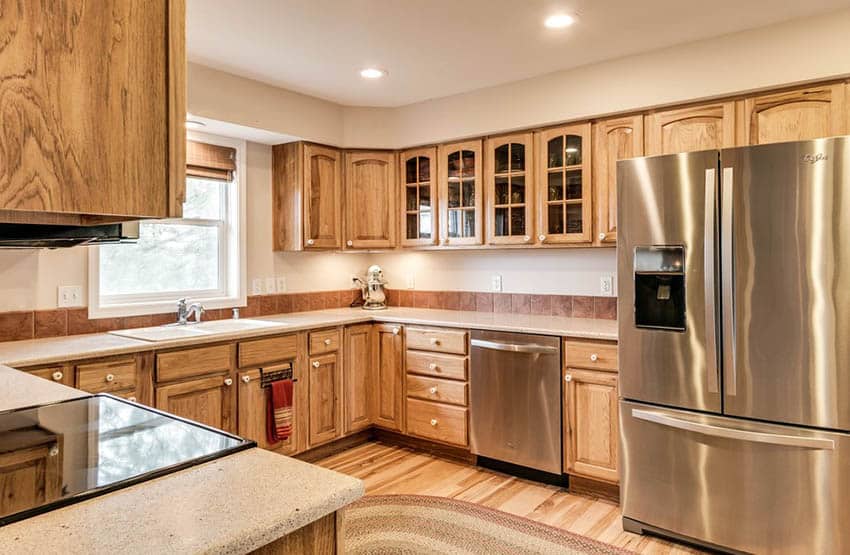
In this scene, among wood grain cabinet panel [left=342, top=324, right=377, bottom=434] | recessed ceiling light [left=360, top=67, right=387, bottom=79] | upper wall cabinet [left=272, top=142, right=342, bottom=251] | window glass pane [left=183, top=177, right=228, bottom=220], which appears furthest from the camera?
upper wall cabinet [left=272, top=142, right=342, bottom=251]

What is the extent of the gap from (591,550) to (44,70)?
2.65 m

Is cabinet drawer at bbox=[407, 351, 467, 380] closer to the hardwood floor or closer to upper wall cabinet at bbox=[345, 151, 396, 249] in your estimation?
the hardwood floor

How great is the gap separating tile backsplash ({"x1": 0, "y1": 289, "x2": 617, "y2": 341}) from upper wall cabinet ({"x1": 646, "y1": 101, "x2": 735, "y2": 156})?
100 cm

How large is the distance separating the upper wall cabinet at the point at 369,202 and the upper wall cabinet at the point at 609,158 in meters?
1.57

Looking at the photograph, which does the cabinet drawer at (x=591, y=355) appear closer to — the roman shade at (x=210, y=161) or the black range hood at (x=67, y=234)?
the black range hood at (x=67, y=234)

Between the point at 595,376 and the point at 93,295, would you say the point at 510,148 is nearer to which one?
the point at 595,376

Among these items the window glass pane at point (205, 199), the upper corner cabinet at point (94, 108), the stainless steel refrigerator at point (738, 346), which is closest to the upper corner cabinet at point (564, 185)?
the stainless steel refrigerator at point (738, 346)

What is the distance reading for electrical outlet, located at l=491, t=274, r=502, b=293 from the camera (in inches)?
160

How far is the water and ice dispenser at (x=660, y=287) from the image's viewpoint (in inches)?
99.6

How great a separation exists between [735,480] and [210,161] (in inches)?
135

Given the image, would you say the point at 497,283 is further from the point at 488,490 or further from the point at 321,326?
the point at 488,490

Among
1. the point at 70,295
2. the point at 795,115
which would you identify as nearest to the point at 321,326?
the point at 70,295

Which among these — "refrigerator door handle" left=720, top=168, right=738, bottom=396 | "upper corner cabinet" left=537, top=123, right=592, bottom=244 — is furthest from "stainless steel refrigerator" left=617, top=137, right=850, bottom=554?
"upper corner cabinet" left=537, top=123, right=592, bottom=244

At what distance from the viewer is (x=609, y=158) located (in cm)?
327
